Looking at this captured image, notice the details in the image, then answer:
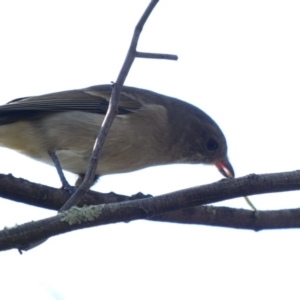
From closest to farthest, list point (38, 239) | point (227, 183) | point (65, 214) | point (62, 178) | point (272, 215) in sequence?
point (38, 239)
point (65, 214)
point (227, 183)
point (272, 215)
point (62, 178)

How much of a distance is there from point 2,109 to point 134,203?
3402mm

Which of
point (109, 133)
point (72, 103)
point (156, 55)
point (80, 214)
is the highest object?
point (72, 103)

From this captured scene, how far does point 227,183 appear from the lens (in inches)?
156

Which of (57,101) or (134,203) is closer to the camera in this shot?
(134,203)

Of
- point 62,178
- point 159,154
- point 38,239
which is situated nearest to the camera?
point 38,239

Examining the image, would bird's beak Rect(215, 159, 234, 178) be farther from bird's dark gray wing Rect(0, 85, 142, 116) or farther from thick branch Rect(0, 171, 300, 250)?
thick branch Rect(0, 171, 300, 250)

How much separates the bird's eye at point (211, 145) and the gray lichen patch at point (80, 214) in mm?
4376

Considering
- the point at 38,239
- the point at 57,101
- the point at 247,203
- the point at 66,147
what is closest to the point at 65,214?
the point at 38,239

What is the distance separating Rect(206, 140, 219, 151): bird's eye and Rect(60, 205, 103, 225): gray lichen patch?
172 inches

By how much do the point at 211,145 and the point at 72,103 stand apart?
5.94 feet

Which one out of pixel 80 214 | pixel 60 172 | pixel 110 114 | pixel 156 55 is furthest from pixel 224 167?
pixel 80 214

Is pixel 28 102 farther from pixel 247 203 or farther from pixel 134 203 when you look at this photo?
pixel 134 203

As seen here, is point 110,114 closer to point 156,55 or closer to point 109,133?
point 156,55

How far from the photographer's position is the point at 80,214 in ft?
11.5
